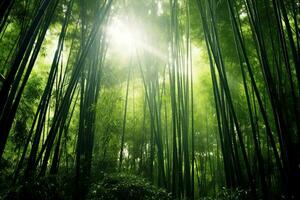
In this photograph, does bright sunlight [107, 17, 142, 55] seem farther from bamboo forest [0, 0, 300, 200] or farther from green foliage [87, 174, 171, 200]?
green foliage [87, 174, 171, 200]

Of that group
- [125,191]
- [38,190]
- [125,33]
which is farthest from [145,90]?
[38,190]

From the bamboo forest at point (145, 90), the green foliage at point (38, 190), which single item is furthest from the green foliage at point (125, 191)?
the green foliage at point (38, 190)

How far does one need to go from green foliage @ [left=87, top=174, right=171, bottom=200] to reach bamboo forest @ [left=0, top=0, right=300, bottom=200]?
1cm

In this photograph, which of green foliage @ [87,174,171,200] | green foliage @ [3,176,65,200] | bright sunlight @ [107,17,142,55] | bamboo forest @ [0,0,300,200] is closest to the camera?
green foliage @ [3,176,65,200]

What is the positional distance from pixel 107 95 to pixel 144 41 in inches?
60.7

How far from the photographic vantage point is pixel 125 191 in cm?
266

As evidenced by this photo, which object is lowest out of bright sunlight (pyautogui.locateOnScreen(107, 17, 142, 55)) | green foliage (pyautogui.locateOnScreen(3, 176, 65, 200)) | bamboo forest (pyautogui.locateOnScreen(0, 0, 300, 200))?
green foliage (pyautogui.locateOnScreen(3, 176, 65, 200))

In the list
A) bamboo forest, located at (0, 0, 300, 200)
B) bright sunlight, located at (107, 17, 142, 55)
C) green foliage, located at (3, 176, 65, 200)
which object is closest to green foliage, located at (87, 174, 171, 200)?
bamboo forest, located at (0, 0, 300, 200)

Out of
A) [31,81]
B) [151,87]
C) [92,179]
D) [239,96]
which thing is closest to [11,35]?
[31,81]

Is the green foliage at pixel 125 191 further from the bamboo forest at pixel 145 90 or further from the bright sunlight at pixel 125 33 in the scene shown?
the bright sunlight at pixel 125 33

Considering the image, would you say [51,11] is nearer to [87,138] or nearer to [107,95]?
[87,138]

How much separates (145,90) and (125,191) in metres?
2.00

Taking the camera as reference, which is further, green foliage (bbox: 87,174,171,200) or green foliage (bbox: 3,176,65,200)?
green foliage (bbox: 87,174,171,200)

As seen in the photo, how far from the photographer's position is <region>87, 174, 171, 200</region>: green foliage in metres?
2.64
